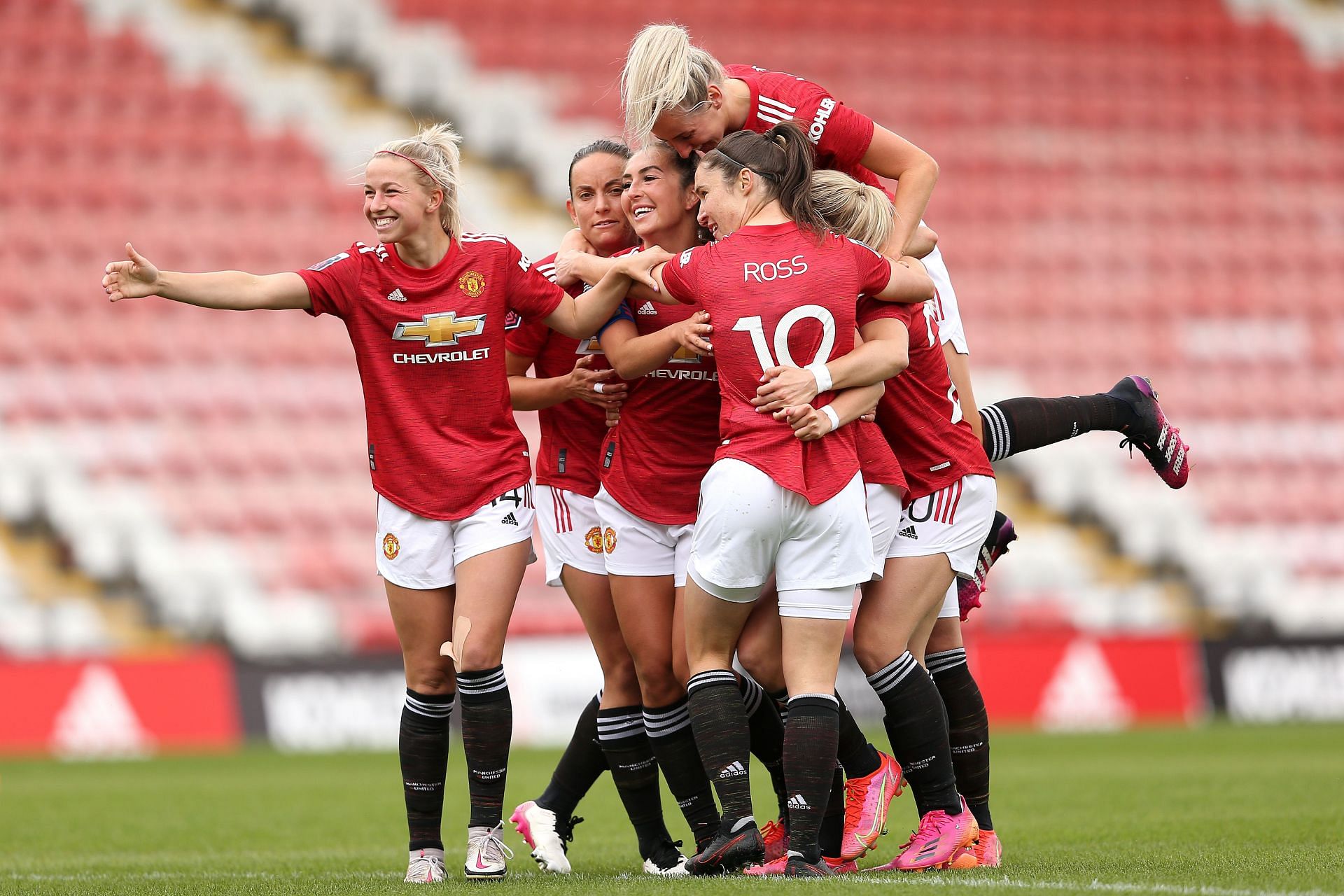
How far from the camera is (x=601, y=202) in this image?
16.9 feet

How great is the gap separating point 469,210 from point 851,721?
27.9 ft

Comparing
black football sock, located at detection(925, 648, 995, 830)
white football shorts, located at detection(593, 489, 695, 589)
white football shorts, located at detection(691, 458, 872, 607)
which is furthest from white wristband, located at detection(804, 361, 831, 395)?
black football sock, located at detection(925, 648, 995, 830)

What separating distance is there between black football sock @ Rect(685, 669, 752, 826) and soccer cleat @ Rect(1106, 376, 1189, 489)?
6.80 feet

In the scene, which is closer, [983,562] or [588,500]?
[588,500]

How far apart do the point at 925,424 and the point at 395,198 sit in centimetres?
166

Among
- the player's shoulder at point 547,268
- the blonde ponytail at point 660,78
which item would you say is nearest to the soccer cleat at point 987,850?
the player's shoulder at point 547,268

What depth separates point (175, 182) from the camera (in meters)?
12.8

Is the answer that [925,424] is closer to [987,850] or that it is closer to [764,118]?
[764,118]

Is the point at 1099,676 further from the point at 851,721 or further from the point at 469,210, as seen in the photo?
the point at 851,721

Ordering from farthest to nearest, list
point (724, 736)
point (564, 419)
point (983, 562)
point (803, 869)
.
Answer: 1. point (983, 562)
2. point (564, 419)
3. point (724, 736)
4. point (803, 869)

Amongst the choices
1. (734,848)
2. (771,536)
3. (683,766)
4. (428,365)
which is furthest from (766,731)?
(428,365)

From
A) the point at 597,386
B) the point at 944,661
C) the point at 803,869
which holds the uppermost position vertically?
the point at 597,386

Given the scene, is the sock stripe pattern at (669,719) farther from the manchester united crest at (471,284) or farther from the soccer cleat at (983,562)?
the manchester united crest at (471,284)

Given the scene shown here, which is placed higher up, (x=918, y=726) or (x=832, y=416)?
(x=832, y=416)
